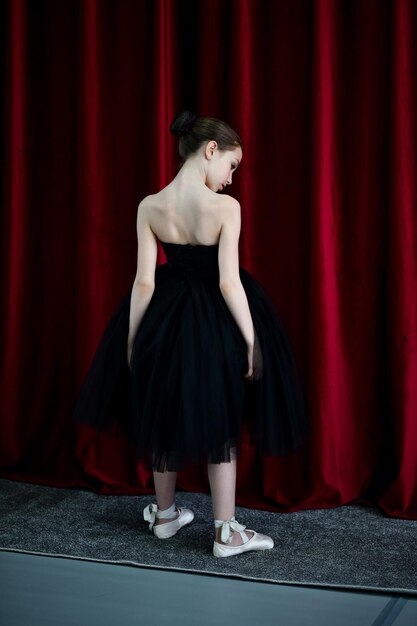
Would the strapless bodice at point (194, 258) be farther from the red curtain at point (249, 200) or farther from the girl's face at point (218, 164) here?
the red curtain at point (249, 200)

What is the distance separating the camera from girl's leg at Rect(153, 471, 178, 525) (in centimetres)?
252

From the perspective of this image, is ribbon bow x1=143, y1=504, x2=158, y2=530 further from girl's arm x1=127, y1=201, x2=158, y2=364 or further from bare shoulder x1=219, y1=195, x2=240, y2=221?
bare shoulder x1=219, y1=195, x2=240, y2=221

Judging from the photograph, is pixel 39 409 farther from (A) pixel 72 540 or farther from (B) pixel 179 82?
Result: (B) pixel 179 82

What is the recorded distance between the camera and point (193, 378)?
2.28m

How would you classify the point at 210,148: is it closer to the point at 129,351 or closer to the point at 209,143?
the point at 209,143

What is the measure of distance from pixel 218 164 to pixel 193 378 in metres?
0.65

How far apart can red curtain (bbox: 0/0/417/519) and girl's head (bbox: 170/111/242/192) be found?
0.54 meters

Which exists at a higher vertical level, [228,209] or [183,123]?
[183,123]

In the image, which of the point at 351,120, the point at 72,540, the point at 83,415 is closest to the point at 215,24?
the point at 351,120

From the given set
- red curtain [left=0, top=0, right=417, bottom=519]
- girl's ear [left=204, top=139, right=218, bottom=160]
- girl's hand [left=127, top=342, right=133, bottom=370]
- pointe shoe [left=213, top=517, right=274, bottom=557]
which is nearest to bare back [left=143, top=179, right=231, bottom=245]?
girl's ear [left=204, top=139, right=218, bottom=160]

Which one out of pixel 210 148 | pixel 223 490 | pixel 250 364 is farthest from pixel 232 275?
pixel 223 490

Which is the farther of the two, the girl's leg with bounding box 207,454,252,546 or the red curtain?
the red curtain

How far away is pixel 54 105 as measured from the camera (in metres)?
3.28

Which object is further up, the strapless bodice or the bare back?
the bare back
